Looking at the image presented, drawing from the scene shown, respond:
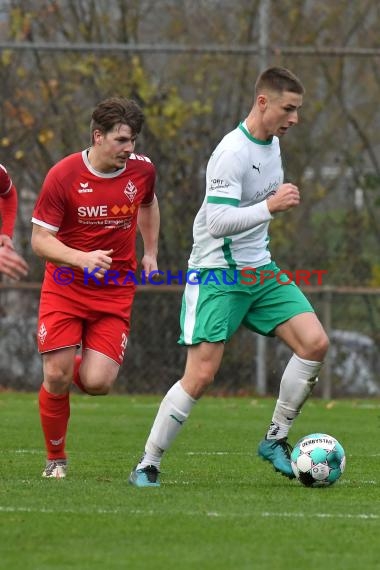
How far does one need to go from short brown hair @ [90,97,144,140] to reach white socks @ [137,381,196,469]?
4.73ft

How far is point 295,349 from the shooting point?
707cm

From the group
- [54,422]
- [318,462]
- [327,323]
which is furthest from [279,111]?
[327,323]

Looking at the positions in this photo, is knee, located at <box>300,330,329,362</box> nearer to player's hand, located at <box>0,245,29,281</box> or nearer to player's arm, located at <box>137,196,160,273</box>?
player's arm, located at <box>137,196,160,273</box>

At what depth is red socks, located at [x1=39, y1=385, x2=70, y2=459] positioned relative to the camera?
725 cm

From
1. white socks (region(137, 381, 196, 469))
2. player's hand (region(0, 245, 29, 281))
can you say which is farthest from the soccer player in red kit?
player's hand (region(0, 245, 29, 281))

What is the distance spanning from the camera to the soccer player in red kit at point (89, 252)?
7141mm

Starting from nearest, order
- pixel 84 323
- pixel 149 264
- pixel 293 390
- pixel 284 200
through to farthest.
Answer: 1. pixel 284 200
2. pixel 293 390
3. pixel 84 323
4. pixel 149 264

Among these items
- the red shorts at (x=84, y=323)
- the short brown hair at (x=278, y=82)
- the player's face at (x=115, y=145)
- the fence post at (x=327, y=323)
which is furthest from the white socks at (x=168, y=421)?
the fence post at (x=327, y=323)

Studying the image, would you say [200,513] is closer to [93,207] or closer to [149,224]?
[93,207]

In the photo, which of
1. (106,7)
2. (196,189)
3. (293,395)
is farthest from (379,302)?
(293,395)

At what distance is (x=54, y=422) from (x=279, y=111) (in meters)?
2.06

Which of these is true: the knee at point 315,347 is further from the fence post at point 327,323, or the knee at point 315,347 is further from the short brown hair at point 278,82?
the fence post at point 327,323

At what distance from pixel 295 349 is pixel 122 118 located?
1530mm

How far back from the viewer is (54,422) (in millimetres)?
7254
